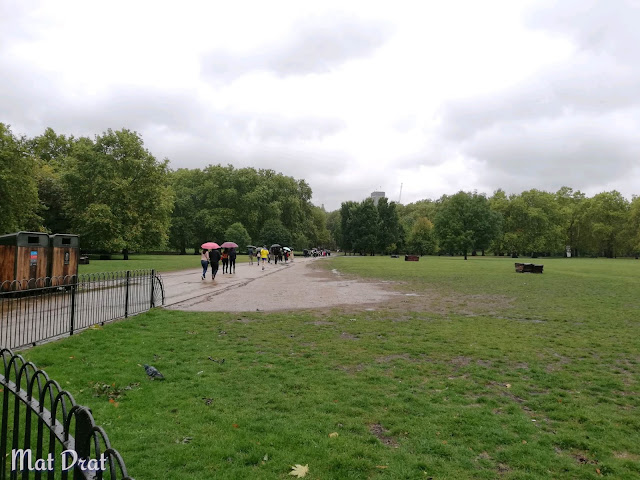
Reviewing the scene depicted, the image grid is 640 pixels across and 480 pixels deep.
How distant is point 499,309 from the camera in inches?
533

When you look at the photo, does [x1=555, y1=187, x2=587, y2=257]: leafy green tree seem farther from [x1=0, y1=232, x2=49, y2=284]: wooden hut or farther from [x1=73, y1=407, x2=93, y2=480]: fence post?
[x1=73, y1=407, x2=93, y2=480]: fence post

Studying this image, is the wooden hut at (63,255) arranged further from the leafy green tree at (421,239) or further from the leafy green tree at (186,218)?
the leafy green tree at (421,239)

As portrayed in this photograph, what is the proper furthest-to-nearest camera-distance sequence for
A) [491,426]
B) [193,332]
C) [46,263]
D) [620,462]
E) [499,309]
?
[46,263], [499,309], [193,332], [491,426], [620,462]

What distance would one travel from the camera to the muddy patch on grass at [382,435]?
4.12m

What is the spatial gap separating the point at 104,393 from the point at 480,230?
74.8m

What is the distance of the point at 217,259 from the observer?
23.7 meters

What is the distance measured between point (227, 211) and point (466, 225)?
4388cm

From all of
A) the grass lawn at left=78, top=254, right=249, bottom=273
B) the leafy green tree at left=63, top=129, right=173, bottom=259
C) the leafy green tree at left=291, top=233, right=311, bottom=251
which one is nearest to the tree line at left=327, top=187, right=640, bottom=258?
the leafy green tree at left=291, top=233, right=311, bottom=251

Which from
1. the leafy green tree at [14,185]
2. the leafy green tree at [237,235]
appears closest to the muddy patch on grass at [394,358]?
the leafy green tree at [14,185]

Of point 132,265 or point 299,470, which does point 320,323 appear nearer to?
point 299,470

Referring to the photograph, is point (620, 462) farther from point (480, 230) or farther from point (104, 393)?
point (480, 230)

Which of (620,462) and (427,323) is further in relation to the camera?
(427,323)

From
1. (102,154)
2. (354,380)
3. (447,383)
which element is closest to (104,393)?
(354,380)

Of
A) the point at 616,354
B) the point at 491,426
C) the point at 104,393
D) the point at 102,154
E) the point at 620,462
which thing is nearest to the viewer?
the point at 620,462
